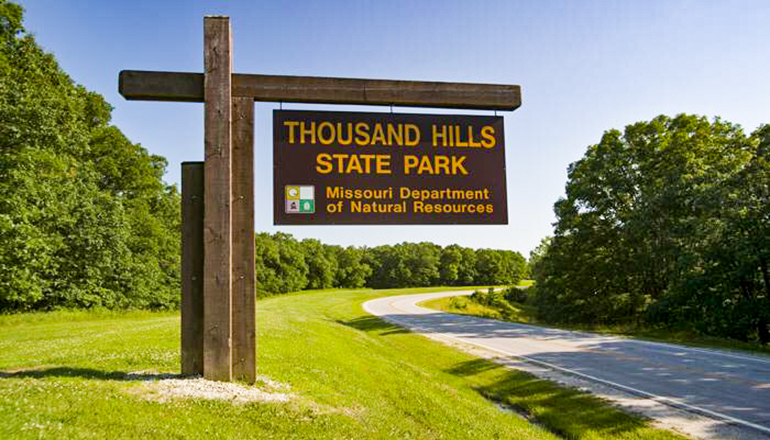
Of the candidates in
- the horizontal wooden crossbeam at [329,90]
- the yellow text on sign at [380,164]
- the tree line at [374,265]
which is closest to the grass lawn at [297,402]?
the yellow text on sign at [380,164]

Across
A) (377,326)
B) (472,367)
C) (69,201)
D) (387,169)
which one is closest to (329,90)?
(387,169)

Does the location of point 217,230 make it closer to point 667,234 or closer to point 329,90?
point 329,90

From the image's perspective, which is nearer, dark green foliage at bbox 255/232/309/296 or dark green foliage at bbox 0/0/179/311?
dark green foliage at bbox 0/0/179/311

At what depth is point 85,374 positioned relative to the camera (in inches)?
287

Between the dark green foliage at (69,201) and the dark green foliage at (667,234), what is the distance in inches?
1276

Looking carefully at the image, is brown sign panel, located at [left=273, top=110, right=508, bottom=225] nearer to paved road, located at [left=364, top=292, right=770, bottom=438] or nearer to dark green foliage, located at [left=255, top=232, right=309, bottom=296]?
paved road, located at [left=364, top=292, right=770, bottom=438]

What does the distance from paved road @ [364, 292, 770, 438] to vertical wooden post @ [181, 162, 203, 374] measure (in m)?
9.13

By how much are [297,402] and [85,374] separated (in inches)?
135

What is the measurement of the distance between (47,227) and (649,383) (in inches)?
1290

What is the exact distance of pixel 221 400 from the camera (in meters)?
6.17

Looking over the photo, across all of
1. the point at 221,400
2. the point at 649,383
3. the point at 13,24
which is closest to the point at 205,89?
the point at 221,400

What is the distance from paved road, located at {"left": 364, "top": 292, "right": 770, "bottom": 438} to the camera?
9602 mm

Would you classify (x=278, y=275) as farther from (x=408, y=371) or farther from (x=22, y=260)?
(x=408, y=371)

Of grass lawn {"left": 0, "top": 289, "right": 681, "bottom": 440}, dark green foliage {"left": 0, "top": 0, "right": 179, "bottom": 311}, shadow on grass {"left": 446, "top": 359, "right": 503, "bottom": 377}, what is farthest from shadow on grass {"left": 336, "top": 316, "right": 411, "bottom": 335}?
dark green foliage {"left": 0, "top": 0, "right": 179, "bottom": 311}
